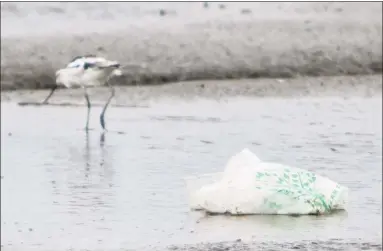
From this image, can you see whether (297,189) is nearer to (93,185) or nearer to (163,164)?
(93,185)

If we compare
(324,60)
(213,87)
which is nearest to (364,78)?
(324,60)

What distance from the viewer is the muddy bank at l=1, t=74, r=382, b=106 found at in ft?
41.9

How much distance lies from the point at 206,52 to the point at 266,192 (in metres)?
7.67

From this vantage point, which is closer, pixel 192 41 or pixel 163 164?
pixel 163 164

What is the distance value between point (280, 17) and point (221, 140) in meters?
7.33

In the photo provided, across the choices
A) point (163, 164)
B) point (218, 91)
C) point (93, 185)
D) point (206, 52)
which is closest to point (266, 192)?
point (93, 185)

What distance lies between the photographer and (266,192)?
23.6ft

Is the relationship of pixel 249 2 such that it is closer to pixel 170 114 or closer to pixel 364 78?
pixel 364 78

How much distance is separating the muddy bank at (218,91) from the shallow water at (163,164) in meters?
0.35

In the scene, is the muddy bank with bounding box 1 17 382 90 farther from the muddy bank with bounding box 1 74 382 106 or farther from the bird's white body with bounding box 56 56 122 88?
the bird's white body with bounding box 56 56 122 88

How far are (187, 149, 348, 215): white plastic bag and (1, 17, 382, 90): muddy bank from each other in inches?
246

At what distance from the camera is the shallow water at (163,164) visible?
692 centimetres

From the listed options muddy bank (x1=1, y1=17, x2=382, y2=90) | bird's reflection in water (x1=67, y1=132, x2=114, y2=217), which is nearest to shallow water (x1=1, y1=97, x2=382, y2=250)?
bird's reflection in water (x1=67, y1=132, x2=114, y2=217)

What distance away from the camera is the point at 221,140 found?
10.3 metres
